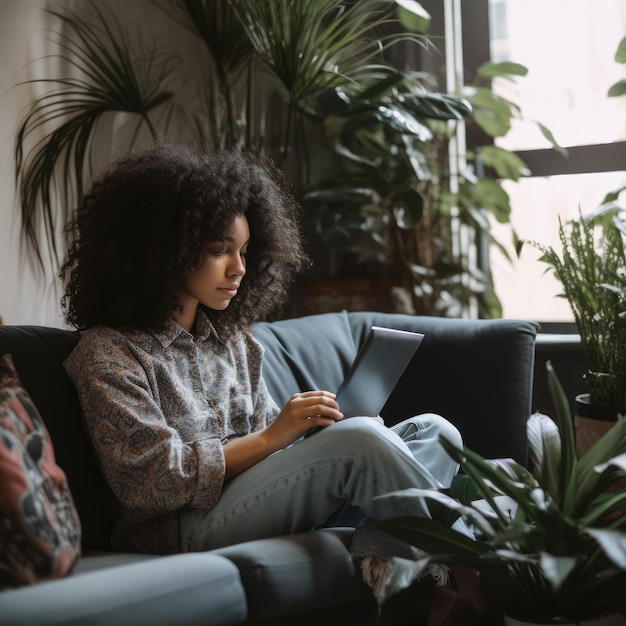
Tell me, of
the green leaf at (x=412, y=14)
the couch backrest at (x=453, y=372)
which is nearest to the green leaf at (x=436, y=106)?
the green leaf at (x=412, y=14)

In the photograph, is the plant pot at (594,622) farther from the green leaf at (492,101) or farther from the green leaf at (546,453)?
the green leaf at (492,101)

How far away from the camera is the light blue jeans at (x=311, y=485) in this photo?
153 centimetres

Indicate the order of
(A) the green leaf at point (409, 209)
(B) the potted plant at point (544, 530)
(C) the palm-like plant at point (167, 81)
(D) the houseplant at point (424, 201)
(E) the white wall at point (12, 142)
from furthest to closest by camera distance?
(D) the houseplant at point (424, 201), (A) the green leaf at point (409, 209), (C) the palm-like plant at point (167, 81), (E) the white wall at point (12, 142), (B) the potted plant at point (544, 530)

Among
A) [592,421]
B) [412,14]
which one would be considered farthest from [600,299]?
[412,14]

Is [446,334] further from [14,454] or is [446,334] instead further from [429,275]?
[14,454]

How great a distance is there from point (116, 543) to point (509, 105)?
192cm

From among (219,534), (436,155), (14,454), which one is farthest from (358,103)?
(14,454)

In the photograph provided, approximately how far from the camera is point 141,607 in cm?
118

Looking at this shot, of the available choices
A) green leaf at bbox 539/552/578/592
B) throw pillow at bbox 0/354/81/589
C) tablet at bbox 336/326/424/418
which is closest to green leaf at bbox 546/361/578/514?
green leaf at bbox 539/552/578/592

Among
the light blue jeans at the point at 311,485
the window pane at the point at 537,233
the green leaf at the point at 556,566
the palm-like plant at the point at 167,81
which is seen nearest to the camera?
the green leaf at the point at 556,566

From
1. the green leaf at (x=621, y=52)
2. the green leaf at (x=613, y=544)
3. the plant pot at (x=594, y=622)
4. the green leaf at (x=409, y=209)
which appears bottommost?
the plant pot at (x=594, y=622)

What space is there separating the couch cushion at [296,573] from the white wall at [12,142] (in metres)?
1.10

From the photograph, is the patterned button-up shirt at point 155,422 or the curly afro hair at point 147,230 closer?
the patterned button-up shirt at point 155,422

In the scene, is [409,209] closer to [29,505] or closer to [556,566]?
[556,566]
